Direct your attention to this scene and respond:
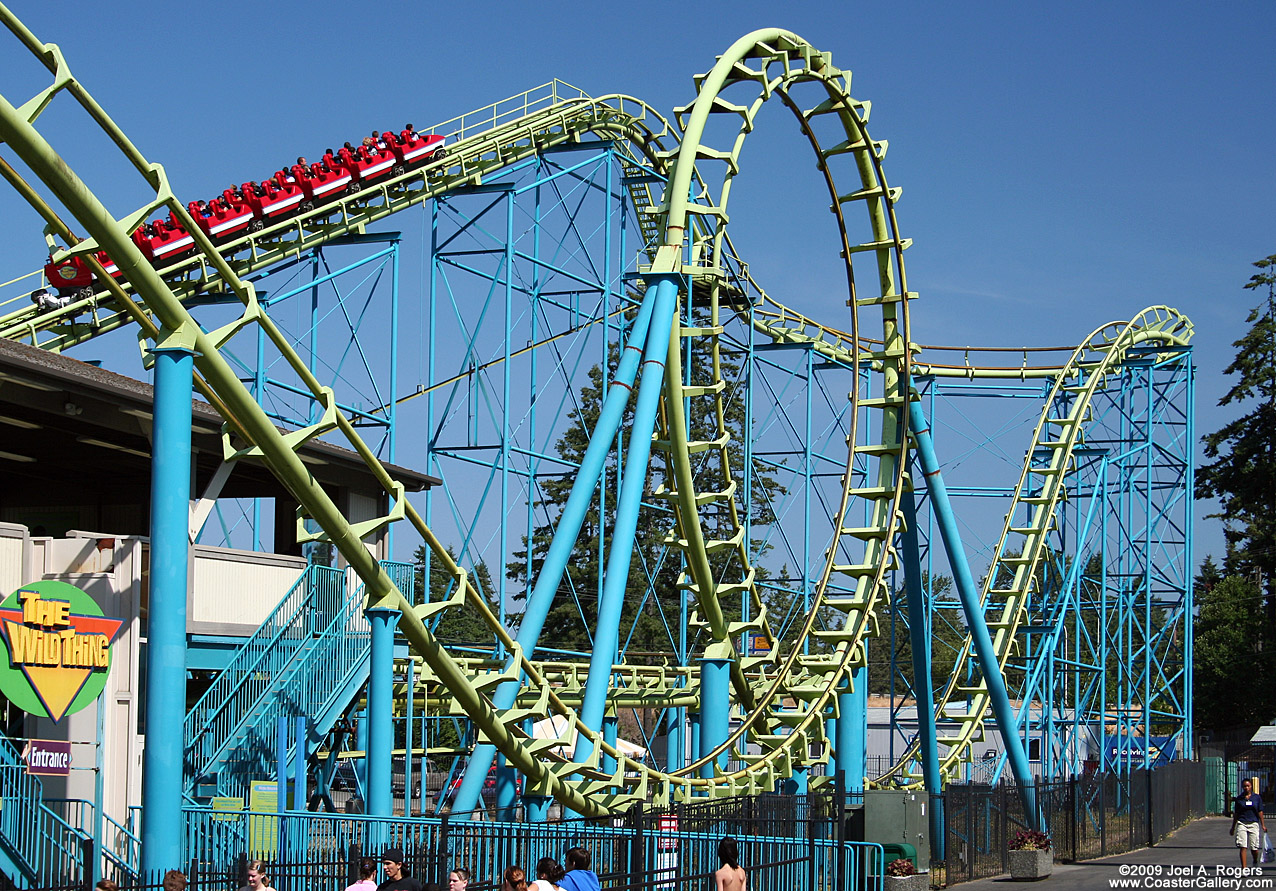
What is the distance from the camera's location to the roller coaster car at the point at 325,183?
81.0ft

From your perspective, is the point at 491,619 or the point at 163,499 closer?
the point at 163,499

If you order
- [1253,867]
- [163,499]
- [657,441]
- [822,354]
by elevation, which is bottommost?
[1253,867]

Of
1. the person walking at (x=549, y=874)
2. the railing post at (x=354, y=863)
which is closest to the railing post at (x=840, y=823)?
the person walking at (x=549, y=874)

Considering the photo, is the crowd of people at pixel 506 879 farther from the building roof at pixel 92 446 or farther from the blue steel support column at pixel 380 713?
the building roof at pixel 92 446

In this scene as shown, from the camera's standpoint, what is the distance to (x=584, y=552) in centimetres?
5125

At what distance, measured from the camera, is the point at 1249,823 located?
1670cm

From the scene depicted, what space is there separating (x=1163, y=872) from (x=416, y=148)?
16568 millimetres

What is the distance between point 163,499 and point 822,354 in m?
22.1

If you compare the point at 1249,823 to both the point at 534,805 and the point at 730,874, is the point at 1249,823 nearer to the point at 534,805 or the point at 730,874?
the point at 534,805

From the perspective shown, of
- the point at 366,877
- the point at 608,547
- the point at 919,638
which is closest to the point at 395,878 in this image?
the point at 366,877

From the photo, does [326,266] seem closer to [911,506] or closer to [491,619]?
[911,506]

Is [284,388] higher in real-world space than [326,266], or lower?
lower

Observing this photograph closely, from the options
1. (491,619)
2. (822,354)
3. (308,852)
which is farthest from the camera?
(822,354)

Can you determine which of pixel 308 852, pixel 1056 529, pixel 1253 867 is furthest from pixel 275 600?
pixel 1056 529
